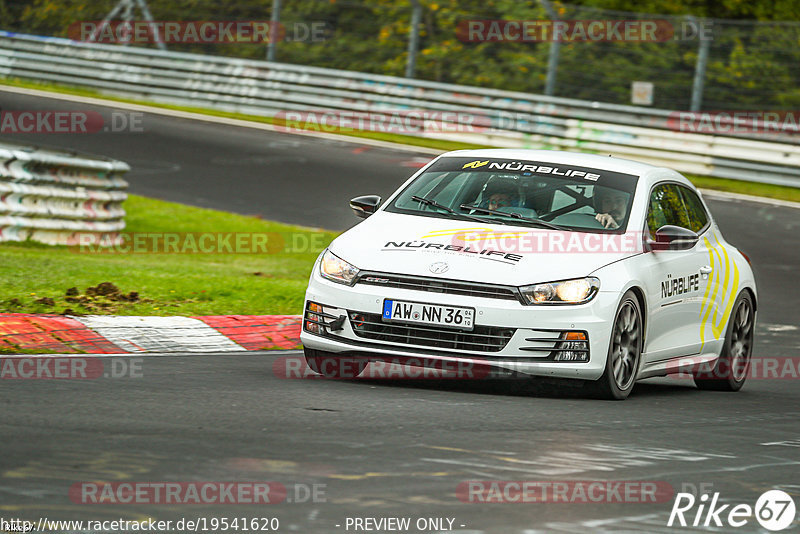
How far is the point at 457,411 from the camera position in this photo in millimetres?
7676

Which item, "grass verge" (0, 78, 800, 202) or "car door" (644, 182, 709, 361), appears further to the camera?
"grass verge" (0, 78, 800, 202)

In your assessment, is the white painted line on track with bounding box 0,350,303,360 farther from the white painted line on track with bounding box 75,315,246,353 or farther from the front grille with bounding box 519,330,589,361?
the front grille with bounding box 519,330,589,361

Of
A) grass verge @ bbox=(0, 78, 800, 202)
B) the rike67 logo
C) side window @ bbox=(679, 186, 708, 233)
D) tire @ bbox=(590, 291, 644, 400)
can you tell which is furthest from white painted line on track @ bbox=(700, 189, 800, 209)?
the rike67 logo

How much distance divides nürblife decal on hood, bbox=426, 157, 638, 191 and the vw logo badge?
1.49 m

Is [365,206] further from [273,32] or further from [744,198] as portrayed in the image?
[273,32]

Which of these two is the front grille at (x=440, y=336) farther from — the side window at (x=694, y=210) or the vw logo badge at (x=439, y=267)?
the side window at (x=694, y=210)

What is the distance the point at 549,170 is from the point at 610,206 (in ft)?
1.71

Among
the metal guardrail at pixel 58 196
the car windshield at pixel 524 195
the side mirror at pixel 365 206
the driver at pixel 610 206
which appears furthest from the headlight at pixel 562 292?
the metal guardrail at pixel 58 196

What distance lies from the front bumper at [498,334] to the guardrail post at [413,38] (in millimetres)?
19633

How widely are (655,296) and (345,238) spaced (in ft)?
6.59

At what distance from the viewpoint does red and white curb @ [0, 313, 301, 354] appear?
9539mm

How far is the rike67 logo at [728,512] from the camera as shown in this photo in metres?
5.45

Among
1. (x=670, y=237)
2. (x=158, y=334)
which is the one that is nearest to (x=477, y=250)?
(x=670, y=237)

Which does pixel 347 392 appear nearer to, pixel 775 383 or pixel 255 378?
pixel 255 378
